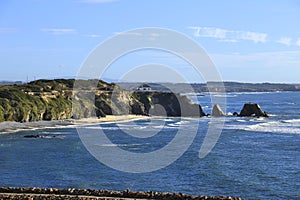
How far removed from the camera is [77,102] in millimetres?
108000

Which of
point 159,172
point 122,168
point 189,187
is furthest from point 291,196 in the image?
point 122,168

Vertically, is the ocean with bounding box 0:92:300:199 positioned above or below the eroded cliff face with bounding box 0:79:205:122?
below

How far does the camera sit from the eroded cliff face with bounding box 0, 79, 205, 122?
89312 millimetres

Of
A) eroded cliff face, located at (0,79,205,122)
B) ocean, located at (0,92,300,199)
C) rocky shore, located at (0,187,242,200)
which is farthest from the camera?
eroded cliff face, located at (0,79,205,122)

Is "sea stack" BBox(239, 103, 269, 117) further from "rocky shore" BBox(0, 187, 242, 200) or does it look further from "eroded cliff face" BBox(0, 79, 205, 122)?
"rocky shore" BBox(0, 187, 242, 200)

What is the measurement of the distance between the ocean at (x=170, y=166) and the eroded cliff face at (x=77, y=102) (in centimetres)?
2016

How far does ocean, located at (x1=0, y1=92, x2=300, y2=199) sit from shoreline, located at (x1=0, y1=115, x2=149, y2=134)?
8610 millimetres

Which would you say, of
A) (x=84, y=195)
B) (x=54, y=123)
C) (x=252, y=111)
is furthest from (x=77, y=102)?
(x=84, y=195)

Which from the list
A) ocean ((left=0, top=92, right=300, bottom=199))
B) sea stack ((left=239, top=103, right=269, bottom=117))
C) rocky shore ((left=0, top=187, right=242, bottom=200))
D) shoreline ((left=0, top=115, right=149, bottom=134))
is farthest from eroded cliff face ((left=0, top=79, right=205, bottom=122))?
rocky shore ((left=0, top=187, right=242, bottom=200))

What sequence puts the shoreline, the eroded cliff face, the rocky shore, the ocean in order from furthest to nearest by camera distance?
1. the eroded cliff face
2. the shoreline
3. the ocean
4. the rocky shore

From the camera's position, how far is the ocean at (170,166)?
35.1 meters

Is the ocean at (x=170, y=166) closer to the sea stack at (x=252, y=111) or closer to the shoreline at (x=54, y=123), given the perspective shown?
the shoreline at (x=54, y=123)

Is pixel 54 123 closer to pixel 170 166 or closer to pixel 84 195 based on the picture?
pixel 170 166

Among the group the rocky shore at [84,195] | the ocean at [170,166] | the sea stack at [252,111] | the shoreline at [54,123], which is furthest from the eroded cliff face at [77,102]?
the rocky shore at [84,195]
